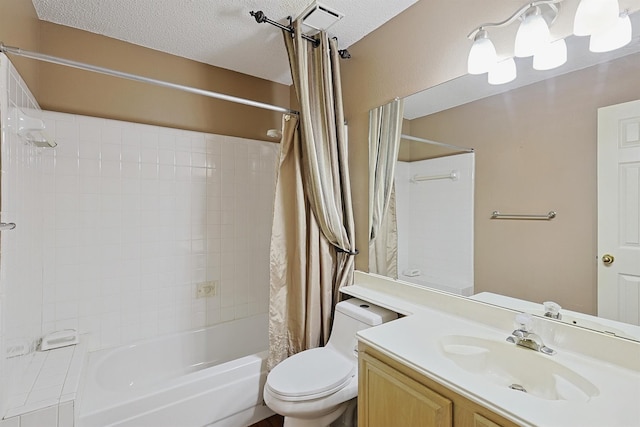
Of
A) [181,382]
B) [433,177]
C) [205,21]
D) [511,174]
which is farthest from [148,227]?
[511,174]

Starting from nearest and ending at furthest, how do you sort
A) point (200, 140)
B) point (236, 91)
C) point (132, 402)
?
point (132, 402) < point (200, 140) < point (236, 91)

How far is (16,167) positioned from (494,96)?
2.17 metres

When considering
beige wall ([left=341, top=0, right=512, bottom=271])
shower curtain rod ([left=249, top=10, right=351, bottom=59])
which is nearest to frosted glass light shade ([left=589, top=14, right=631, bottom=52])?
beige wall ([left=341, top=0, right=512, bottom=271])

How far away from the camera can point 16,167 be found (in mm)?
1382

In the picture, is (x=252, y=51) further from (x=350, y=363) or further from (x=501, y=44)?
(x=350, y=363)

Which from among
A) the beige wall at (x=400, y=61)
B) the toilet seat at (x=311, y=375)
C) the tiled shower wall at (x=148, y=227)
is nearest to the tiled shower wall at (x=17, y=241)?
the tiled shower wall at (x=148, y=227)

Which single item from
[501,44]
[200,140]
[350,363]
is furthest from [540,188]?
[200,140]

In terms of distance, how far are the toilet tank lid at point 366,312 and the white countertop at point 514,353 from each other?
0.08m

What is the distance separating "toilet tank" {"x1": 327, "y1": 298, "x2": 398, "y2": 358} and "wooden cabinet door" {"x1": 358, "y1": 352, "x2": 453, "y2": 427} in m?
0.45

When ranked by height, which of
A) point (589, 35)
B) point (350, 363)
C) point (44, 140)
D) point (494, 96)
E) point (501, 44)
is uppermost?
point (501, 44)

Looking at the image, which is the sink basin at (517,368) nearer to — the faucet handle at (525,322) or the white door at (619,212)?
the faucet handle at (525,322)

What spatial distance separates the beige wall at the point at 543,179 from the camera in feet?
3.41

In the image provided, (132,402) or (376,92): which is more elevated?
(376,92)

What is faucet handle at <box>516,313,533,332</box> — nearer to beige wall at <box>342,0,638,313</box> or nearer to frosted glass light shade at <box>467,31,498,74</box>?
beige wall at <box>342,0,638,313</box>
